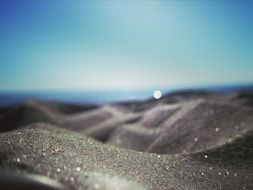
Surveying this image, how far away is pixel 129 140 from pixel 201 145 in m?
3.55

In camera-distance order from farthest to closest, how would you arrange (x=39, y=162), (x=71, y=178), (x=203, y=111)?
(x=203, y=111), (x=39, y=162), (x=71, y=178)

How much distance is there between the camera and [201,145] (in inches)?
266

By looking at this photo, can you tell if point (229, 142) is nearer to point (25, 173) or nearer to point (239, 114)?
point (239, 114)

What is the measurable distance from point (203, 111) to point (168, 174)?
5.43 m

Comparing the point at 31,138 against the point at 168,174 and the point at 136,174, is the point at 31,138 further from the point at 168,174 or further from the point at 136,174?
the point at 168,174

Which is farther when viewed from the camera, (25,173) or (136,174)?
(136,174)

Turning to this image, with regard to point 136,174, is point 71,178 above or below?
above

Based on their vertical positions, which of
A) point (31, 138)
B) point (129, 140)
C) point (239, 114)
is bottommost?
point (129, 140)

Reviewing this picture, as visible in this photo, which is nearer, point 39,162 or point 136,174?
point 39,162

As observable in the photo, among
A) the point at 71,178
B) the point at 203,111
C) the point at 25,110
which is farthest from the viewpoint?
the point at 25,110

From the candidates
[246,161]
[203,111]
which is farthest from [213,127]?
[246,161]

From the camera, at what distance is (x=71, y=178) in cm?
267

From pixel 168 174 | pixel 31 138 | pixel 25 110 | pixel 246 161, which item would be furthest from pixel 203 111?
pixel 25 110

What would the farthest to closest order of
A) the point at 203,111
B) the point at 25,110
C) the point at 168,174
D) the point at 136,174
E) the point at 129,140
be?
the point at 25,110 → the point at 129,140 → the point at 203,111 → the point at 168,174 → the point at 136,174
